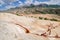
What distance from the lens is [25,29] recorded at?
5699mm

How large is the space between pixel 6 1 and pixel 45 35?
145 inches

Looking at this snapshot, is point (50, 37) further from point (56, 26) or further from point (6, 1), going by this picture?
point (6, 1)

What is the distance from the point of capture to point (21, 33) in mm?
5418

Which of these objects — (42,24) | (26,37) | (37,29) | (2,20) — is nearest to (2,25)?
(2,20)

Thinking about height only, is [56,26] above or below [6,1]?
below

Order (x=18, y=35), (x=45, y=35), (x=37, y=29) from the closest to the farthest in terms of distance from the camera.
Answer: (x=18, y=35)
(x=45, y=35)
(x=37, y=29)

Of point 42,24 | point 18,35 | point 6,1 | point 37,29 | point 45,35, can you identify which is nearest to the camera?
point 18,35

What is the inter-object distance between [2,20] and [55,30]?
180 cm

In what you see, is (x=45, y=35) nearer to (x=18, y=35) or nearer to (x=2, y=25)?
(x=18, y=35)

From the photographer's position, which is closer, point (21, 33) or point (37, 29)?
point (21, 33)

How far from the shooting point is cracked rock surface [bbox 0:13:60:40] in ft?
17.4

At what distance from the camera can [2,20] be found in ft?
19.1

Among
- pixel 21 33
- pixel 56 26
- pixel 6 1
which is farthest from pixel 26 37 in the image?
pixel 6 1

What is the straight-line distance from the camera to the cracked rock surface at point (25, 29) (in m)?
5.30
